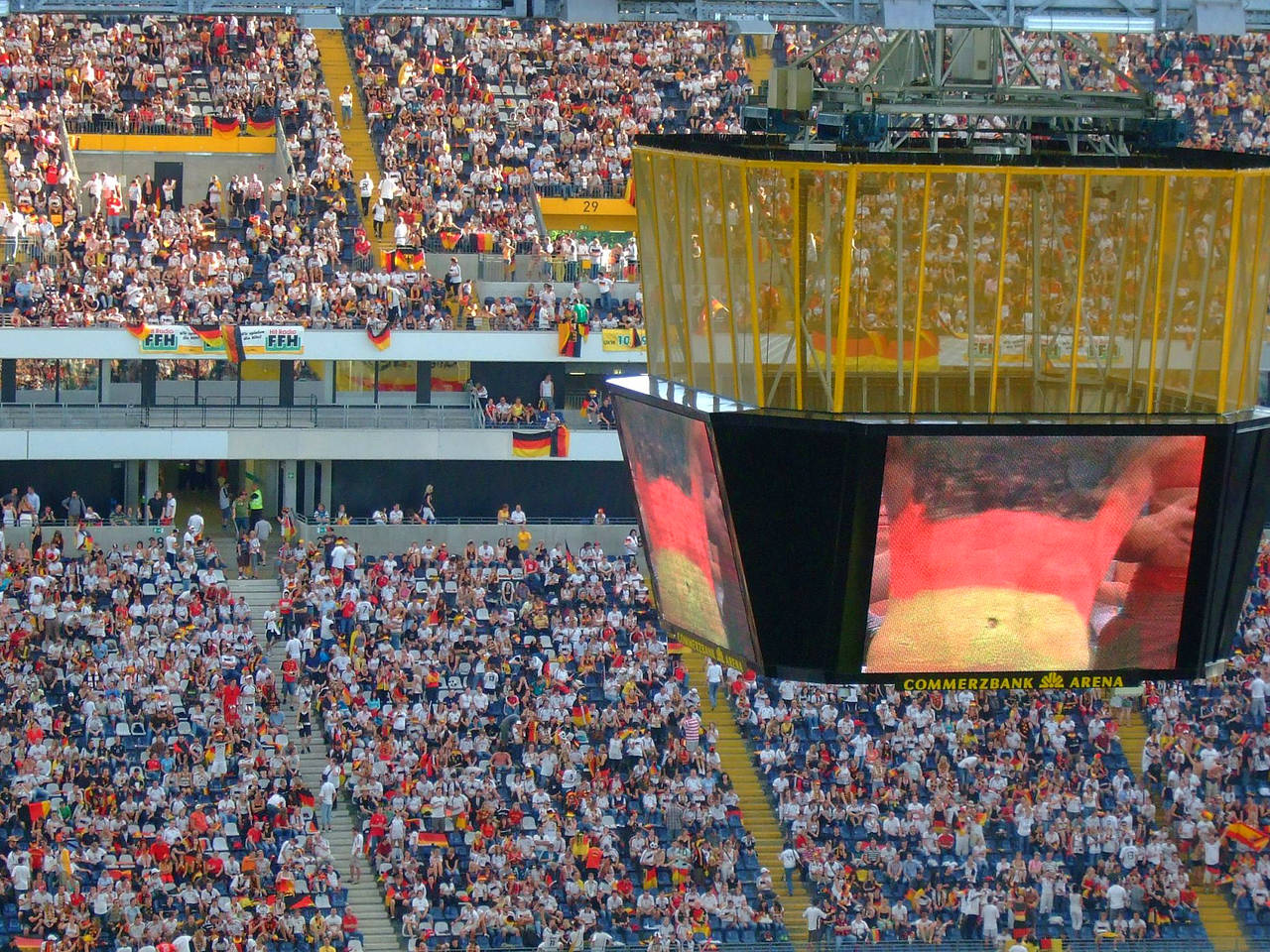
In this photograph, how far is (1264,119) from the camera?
180 feet

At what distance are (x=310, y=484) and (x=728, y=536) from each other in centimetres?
2562

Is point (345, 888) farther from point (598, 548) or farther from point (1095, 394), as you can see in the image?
point (1095, 394)

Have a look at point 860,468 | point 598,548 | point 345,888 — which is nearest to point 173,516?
point 598,548

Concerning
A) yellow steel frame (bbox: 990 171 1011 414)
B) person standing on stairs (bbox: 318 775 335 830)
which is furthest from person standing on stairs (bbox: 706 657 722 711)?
yellow steel frame (bbox: 990 171 1011 414)

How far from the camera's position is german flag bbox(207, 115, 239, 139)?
50.9 m

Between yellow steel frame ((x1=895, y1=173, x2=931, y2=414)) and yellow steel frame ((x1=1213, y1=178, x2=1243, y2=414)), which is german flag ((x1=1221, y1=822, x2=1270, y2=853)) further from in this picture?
yellow steel frame ((x1=895, y1=173, x2=931, y2=414))

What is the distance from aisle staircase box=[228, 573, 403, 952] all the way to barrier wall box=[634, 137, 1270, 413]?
15513 mm

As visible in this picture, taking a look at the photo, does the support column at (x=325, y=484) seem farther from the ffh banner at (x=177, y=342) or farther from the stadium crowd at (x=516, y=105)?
the stadium crowd at (x=516, y=105)

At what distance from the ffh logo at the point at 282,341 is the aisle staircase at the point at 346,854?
19.0ft

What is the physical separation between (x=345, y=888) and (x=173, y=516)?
11.9 meters

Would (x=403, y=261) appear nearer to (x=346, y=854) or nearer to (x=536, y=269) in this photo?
(x=536, y=269)

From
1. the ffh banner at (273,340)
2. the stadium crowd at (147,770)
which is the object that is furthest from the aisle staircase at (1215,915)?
the ffh banner at (273,340)

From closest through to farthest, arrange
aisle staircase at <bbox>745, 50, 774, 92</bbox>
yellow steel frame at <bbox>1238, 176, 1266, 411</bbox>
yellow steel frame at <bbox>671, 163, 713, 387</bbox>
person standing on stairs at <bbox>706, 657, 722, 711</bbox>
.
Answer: yellow steel frame at <bbox>1238, 176, 1266, 411</bbox> < yellow steel frame at <bbox>671, 163, 713, 387</bbox> < person standing on stairs at <bbox>706, 657, 722, 711</bbox> < aisle staircase at <bbox>745, 50, 774, 92</bbox>

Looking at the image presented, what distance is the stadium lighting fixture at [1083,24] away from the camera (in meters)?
25.2
